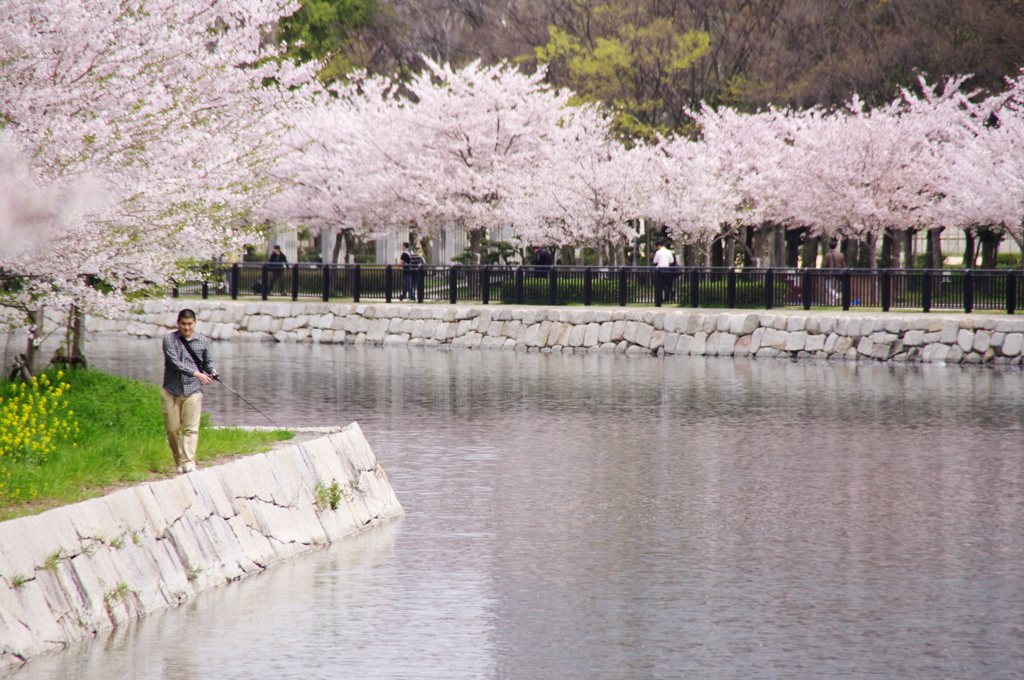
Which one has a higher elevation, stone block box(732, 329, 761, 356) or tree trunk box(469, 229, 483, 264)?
tree trunk box(469, 229, 483, 264)

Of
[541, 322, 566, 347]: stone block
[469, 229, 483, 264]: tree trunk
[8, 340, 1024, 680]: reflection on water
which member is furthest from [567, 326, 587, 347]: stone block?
[8, 340, 1024, 680]: reflection on water

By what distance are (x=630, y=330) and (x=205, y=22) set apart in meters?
15.9

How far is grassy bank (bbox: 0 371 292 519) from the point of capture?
7840 millimetres

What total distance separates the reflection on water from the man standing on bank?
1.33 m

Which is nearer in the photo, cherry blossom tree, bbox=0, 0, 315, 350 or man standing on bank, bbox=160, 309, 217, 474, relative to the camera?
man standing on bank, bbox=160, 309, 217, 474

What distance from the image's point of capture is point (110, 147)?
10.8m

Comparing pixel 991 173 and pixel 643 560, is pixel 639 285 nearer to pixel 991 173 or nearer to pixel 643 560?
pixel 991 173

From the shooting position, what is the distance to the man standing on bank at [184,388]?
31.2 ft

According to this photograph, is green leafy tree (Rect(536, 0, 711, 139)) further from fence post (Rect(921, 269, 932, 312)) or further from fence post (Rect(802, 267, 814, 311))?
fence post (Rect(921, 269, 932, 312))

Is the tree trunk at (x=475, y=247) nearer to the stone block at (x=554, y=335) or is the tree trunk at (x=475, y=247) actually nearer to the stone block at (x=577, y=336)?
the stone block at (x=554, y=335)

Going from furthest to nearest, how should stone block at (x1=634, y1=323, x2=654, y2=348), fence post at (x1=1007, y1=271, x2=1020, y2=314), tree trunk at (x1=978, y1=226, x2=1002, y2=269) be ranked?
tree trunk at (x1=978, y1=226, x2=1002, y2=269)
stone block at (x1=634, y1=323, x2=654, y2=348)
fence post at (x1=1007, y1=271, x2=1020, y2=314)

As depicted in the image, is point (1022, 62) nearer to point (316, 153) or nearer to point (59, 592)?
point (316, 153)

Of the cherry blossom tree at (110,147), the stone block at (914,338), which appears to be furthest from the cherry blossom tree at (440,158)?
the cherry blossom tree at (110,147)

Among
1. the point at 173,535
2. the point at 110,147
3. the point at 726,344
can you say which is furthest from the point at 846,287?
the point at 173,535
